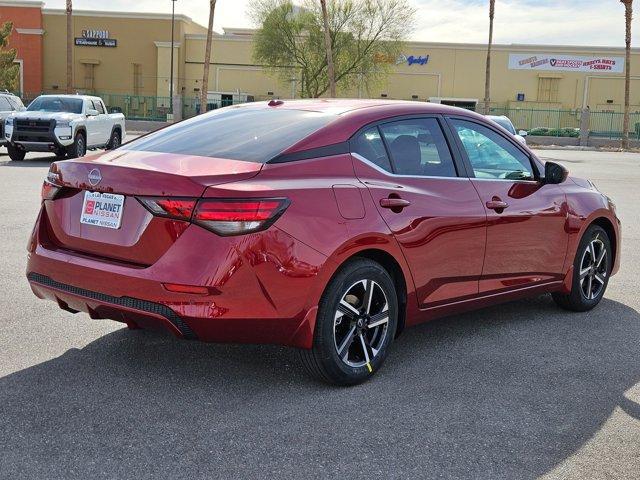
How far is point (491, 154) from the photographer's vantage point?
18.1 ft

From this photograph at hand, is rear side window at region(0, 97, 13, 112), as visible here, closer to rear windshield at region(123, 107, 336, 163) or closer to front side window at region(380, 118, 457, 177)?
rear windshield at region(123, 107, 336, 163)

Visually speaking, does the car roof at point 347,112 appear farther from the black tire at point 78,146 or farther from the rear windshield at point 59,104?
the rear windshield at point 59,104

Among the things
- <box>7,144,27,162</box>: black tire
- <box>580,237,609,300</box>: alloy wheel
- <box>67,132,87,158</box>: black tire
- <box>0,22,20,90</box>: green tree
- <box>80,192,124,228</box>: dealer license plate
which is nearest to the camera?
<box>80,192,124,228</box>: dealer license plate

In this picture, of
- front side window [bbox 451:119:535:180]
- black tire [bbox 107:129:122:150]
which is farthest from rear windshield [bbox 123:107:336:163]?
black tire [bbox 107:129:122:150]

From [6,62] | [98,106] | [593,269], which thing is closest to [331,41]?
[6,62]

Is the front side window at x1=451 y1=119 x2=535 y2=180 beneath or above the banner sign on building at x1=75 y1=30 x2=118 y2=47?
beneath

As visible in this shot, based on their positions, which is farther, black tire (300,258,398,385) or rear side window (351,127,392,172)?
rear side window (351,127,392,172)

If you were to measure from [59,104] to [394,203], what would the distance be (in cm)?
1846

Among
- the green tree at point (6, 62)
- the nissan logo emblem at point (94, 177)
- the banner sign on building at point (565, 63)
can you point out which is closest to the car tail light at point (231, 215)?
the nissan logo emblem at point (94, 177)

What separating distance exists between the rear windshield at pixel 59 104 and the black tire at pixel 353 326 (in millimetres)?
18165

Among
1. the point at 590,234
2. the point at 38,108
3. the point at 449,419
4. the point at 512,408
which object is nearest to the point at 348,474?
the point at 449,419

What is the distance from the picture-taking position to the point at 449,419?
156 inches

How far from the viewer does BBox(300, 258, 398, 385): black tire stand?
4180mm

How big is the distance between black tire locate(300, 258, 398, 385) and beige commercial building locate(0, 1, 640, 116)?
62.4 metres
